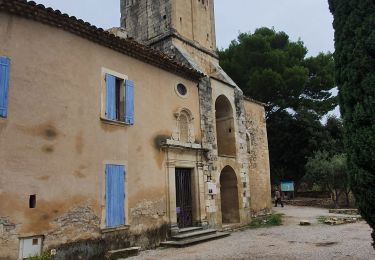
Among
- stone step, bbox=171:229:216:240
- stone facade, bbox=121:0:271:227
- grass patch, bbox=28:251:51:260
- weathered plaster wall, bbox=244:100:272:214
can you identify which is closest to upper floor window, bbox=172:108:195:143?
stone facade, bbox=121:0:271:227

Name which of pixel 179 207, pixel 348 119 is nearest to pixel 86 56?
pixel 179 207

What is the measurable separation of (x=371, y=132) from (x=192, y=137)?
7.09m

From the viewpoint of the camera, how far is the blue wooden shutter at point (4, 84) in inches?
269

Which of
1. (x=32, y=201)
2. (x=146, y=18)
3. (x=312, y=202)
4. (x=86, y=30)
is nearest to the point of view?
(x=32, y=201)

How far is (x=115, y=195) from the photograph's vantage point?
8.72m

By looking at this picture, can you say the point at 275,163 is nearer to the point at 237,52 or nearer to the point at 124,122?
the point at 237,52

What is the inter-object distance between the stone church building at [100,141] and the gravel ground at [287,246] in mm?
1284

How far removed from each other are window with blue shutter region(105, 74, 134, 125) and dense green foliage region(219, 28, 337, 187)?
15.8 metres

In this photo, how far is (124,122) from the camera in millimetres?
9258

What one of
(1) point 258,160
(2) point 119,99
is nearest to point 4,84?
(2) point 119,99

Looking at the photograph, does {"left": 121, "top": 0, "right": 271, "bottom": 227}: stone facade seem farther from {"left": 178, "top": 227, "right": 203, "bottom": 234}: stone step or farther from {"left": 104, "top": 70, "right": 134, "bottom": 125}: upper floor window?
{"left": 104, "top": 70, "right": 134, "bottom": 125}: upper floor window

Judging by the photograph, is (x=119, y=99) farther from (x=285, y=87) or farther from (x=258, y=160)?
(x=285, y=87)

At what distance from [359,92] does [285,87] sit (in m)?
19.7

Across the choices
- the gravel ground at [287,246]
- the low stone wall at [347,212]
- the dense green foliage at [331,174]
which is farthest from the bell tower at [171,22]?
the low stone wall at [347,212]
